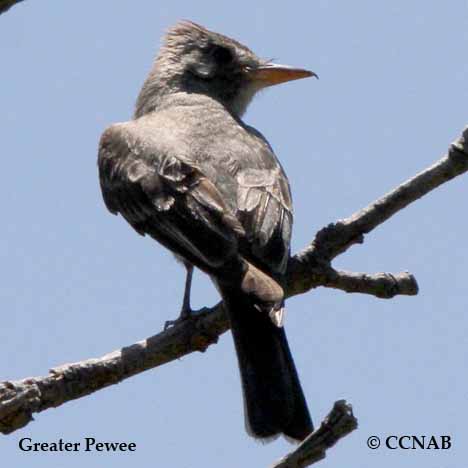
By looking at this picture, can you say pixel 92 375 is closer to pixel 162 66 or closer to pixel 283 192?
pixel 283 192

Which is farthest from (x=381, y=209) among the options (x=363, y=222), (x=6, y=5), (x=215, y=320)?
(x=6, y=5)

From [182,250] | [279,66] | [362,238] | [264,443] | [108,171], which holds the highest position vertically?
[279,66]

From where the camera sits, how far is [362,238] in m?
5.61

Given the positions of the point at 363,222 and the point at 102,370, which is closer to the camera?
the point at 102,370

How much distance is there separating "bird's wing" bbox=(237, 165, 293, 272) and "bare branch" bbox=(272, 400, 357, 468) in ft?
7.56

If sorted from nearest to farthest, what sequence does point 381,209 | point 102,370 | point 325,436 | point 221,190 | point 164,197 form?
point 325,436
point 102,370
point 381,209
point 221,190
point 164,197

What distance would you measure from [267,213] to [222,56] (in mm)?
2945

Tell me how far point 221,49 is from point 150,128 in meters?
1.60

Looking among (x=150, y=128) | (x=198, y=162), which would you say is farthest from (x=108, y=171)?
(x=198, y=162)

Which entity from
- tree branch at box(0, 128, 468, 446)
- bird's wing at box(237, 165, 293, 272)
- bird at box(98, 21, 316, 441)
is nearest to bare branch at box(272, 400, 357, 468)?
tree branch at box(0, 128, 468, 446)

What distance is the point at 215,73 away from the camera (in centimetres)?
894

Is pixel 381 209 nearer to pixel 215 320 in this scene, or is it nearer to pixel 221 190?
pixel 215 320

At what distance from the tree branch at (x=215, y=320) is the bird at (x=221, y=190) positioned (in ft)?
0.60

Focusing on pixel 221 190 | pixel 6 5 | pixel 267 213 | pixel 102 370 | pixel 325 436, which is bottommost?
pixel 325 436
